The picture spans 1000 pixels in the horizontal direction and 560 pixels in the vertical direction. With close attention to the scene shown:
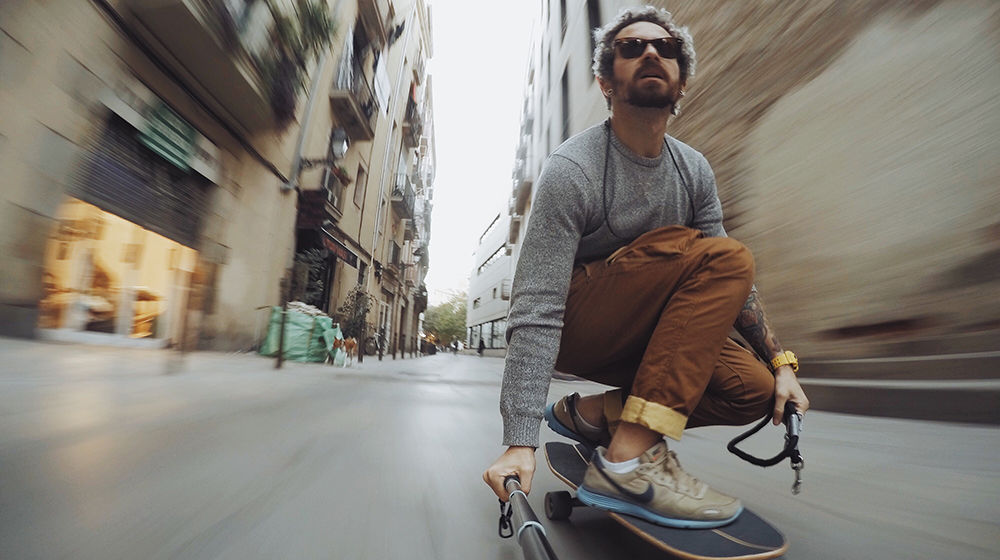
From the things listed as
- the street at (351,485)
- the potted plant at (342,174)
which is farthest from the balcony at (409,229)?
the street at (351,485)

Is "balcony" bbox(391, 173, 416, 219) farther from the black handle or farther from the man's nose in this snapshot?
the black handle

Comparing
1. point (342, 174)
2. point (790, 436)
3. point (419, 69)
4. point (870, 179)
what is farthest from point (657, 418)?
point (419, 69)

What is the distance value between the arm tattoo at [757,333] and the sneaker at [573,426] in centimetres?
44

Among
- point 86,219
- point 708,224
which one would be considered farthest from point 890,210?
point 86,219

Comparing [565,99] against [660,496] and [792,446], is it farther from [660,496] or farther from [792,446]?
[660,496]

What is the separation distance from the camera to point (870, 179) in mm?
3244

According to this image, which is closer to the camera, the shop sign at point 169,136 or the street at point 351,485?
the street at point 351,485

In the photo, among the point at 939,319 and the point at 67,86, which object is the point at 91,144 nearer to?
the point at 67,86

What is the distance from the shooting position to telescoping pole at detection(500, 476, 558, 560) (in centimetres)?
65

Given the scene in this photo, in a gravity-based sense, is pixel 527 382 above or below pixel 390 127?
below

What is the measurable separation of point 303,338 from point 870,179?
722 cm

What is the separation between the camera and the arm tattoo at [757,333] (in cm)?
110

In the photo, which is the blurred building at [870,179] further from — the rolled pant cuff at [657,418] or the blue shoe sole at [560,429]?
the rolled pant cuff at [657,418]

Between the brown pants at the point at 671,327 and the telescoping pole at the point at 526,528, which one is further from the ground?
the brown pants at the point at 671,327
